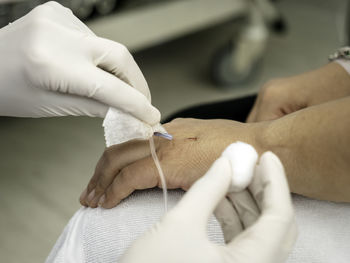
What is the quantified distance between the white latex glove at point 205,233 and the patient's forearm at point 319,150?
0.57 ft

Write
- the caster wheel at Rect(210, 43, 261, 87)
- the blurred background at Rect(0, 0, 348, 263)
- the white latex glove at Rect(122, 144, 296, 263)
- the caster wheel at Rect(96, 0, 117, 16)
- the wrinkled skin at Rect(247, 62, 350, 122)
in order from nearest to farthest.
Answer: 1. the white latex glove at Rect(122, 144, 296, 263)
2. the wrinkled skin at Rect(247, 62, 350, 122)
3. the blurred background at Rect(0, 0, 348, 263)
4. the caster wheel at Rect(96, 0, 117, 16)
5. the caster wheel at Rect(210, 43, 261, 87)

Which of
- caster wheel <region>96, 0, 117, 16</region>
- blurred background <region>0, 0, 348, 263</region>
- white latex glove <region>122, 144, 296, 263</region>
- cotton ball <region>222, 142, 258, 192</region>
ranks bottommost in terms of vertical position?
blurred background <region>0, 0, 348, 263</region>

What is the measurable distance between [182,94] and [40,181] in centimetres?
104

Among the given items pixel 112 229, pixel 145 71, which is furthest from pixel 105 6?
pixel 112 229

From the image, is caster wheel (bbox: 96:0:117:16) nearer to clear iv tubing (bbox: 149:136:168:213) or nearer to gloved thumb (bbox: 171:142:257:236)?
clear iv tubing (bbox: 149:136:168:213)

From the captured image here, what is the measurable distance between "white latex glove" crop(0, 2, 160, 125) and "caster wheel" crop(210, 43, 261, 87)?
5.76ft

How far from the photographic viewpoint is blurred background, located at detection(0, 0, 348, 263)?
1.65 m

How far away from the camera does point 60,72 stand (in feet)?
2.17

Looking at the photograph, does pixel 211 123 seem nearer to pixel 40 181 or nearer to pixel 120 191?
pixel 120 191

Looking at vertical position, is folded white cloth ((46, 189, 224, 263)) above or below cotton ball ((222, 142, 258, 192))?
below

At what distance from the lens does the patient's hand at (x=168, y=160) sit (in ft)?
2.52

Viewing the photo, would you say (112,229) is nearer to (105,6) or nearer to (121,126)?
(121,126)

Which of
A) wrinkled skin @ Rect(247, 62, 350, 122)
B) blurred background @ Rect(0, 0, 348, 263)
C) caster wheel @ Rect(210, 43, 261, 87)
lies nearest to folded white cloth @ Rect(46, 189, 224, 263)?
wrinkled skin @ Rect(247, 62, 350, 122)

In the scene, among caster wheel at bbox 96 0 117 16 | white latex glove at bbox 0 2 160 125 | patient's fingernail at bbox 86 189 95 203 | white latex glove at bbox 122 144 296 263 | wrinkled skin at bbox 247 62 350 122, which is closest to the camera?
white latex glove at bbox 122 144 296 263
